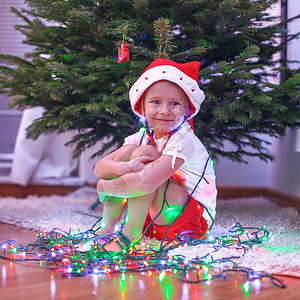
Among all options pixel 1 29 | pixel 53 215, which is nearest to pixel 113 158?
pixel 53 215

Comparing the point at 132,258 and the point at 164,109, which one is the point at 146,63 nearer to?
the point at 164,109

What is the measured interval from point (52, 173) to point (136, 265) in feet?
5.14

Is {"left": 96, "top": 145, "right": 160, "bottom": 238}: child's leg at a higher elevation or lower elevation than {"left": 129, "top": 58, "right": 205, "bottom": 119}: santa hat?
lower

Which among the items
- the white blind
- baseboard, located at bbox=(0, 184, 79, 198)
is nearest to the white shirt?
baseboard, located at bbox=(0, 184, 79, 198)

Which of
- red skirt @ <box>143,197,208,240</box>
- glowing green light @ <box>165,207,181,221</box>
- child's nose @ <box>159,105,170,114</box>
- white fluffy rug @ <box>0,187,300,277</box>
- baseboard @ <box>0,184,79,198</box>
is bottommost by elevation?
baseboard @ <box>0,184,79,198</box>

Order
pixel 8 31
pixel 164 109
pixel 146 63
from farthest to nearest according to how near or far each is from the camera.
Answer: pixel 8 31
pixel 146 63
pixel 164 109

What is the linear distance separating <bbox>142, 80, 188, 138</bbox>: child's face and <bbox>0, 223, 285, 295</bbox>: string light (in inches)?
14.3

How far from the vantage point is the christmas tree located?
143 cm

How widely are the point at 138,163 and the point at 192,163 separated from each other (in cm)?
21

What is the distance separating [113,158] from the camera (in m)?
1.23

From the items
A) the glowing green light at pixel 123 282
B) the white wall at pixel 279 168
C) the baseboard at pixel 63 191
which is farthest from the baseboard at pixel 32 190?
the glowing green light at pixel 123 282

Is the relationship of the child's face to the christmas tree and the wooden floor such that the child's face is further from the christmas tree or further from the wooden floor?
the wooden floor

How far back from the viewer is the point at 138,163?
3.76 feet

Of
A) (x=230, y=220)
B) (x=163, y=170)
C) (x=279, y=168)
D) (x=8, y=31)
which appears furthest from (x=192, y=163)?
(x=8, y=31)
